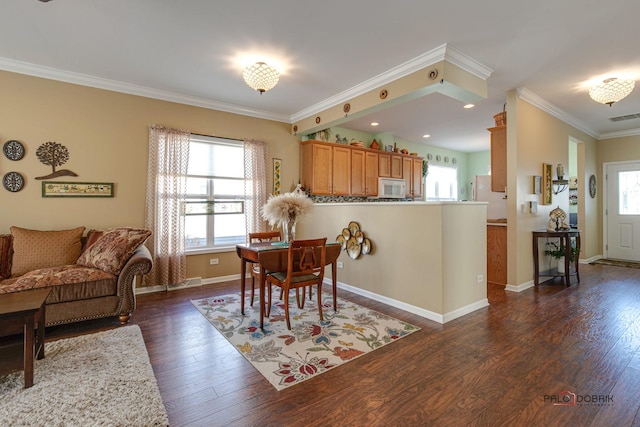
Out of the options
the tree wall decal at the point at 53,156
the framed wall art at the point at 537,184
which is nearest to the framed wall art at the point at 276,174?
the tree wall decal at the point at 53,156

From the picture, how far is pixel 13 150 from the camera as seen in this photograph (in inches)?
133

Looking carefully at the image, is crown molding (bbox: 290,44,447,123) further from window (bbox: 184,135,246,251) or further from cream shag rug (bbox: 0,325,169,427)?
cream shag rug (bbox: 0,325,169,427)

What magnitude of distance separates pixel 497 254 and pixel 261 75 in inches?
165

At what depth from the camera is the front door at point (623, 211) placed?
6145mm

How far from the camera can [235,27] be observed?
268 cm

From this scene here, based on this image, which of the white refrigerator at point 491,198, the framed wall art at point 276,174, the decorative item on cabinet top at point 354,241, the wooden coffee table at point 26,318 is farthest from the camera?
the framed wall art at point 276,174

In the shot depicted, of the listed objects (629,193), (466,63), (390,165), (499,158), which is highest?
(466,63)

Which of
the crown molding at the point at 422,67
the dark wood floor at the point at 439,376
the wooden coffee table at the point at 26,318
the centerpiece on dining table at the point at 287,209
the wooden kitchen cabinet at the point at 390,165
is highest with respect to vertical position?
the crown molding at the point at 422,67

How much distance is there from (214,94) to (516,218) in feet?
15.6

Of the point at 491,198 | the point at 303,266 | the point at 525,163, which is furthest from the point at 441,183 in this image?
the point at 303,266

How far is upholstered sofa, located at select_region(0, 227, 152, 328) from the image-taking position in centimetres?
279

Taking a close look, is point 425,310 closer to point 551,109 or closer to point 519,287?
point 519,287

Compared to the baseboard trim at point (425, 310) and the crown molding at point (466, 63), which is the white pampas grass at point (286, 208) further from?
the crown molding at point (466, 63)

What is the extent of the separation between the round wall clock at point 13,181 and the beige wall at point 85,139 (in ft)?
0.17
